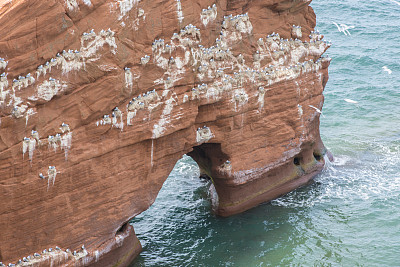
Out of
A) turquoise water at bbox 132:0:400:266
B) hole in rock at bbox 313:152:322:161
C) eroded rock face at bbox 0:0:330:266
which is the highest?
eroded rock face at bbox 0:0:330:266

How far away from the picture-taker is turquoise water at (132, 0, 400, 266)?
64.0 feet

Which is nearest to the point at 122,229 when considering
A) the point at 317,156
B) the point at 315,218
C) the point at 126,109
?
the point at 126,109

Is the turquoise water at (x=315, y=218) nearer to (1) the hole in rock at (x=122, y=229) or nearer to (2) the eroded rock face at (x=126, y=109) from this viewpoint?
(2) the eroded rock face at (x=126, y=109)

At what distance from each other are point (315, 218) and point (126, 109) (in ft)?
29.1

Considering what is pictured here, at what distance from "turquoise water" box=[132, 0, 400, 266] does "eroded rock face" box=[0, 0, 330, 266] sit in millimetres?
1168

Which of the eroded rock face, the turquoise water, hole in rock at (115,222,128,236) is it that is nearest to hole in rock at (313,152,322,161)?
the turquoise water

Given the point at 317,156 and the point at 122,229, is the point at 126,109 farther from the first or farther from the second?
the point at 317,156

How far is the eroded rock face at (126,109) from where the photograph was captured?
50.1 feet

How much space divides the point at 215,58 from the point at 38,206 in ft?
25.2

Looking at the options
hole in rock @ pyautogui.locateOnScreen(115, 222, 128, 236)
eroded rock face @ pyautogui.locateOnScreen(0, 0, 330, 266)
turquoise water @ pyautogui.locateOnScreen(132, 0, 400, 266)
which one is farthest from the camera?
turquoise water @ pyautogui.locateOnScreen(132, 0, 400, 266)

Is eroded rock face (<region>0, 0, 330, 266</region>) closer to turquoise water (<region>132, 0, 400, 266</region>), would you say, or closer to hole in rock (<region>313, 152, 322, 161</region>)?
turquoise water (<region>132, 0, 400, 266</region>)

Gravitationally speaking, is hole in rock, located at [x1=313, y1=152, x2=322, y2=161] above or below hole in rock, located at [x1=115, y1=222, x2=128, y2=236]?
below

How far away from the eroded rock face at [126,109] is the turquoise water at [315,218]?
1.17 metres

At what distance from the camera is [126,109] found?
17.3 meters
